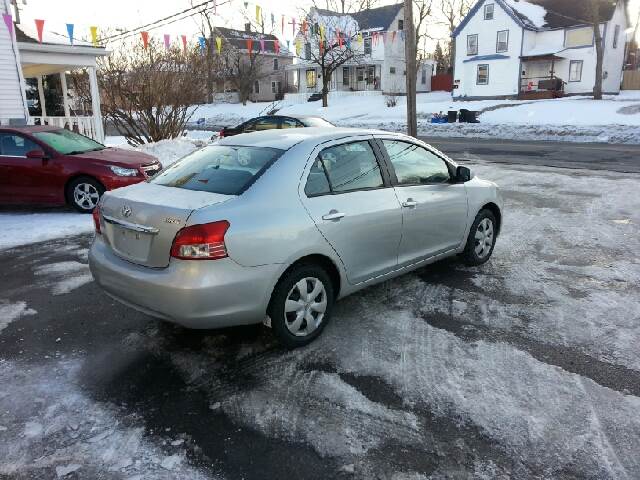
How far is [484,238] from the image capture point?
572 centimetres

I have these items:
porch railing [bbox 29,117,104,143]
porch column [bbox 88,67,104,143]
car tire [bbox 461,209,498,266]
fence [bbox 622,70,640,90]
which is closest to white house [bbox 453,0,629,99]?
fence [bbox 622,70,640,90]

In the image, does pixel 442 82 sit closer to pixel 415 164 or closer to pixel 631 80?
pixel 631 80

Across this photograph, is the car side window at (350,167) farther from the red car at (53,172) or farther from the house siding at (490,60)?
the house siding at (490,60)

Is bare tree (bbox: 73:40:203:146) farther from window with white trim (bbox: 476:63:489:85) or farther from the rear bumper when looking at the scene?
window with white trim (bbox: 476:63:489:85)

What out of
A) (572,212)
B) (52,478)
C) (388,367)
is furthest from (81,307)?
(572,212)

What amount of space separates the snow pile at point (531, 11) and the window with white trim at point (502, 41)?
2.01 metres

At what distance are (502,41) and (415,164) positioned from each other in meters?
42.0

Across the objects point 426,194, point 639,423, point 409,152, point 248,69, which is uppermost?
point 248,69

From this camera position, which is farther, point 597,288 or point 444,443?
point 597,288

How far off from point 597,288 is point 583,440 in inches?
104

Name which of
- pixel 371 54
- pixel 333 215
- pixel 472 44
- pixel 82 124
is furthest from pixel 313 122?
pixel 371 54

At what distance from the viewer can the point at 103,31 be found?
24797mm

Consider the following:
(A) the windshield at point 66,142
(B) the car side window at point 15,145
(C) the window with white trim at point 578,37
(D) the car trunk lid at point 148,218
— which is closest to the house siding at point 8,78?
(A) the windshield at point 66,142

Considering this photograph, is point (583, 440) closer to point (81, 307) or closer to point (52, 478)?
point (52, 478)
